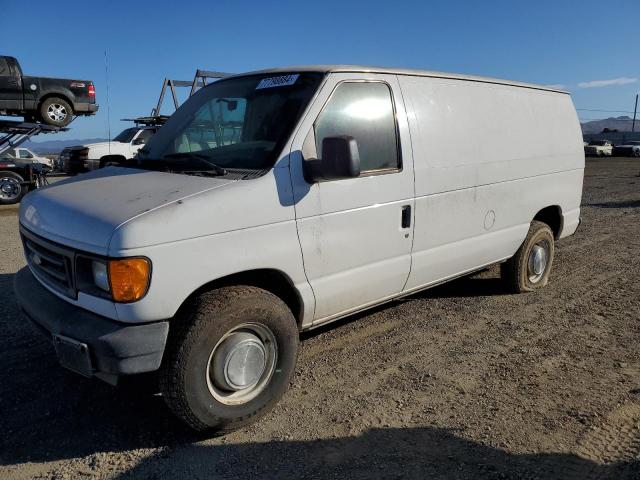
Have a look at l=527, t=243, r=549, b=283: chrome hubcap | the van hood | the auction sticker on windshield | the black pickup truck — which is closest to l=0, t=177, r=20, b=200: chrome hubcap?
the black pickup truck

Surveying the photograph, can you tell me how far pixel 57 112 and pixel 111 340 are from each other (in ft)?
51.8

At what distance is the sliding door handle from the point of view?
12.3 feet

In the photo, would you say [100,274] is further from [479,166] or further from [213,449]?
[479,166]

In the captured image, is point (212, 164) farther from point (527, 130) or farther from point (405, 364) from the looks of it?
point (527, 130)

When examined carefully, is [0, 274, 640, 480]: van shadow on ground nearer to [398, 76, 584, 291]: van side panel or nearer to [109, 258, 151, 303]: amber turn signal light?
[109, 258, 151, 303]: amber turn signal light

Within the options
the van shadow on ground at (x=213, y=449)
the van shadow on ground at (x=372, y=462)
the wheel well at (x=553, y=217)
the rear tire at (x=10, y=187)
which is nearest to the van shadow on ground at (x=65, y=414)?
the van shadow on ground at (x=213, y=449)

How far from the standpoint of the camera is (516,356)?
156 inches

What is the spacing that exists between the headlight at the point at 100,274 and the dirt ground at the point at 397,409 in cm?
98

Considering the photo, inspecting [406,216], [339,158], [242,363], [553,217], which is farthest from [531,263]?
[242,363]

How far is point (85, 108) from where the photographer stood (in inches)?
644

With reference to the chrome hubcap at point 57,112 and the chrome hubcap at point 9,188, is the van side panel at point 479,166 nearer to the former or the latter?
the chrome hubcap at point 9,188

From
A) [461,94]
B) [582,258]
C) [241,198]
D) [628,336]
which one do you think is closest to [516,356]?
[628,336]

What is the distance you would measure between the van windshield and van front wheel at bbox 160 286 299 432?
0.85 meters

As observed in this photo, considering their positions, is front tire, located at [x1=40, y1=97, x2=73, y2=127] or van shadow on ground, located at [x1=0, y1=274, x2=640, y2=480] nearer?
van shadow on ground, located at [x1=0, y1=274, x2=640, y2=480]
